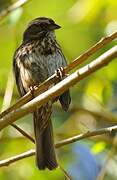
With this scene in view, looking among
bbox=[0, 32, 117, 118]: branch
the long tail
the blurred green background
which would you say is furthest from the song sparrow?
bbox=[0, 32, 117, 118]: branch

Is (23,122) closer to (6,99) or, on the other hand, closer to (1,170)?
(1,170)

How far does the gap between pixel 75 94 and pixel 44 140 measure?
4.39ft

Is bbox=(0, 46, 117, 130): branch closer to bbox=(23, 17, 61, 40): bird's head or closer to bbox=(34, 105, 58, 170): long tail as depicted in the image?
bbox=(34, 105, 58, 170): long tail

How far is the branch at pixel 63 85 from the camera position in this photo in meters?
2.31

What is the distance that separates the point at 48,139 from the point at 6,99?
0.42 metres

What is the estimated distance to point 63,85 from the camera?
246 cm

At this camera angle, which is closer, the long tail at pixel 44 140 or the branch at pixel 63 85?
the branch at pixel 63 85

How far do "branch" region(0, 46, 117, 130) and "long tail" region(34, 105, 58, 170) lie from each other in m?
1.04

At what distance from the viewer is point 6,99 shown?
369 centimetres

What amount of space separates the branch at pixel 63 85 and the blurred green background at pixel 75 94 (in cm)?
128

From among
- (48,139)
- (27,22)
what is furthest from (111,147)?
(27,22)

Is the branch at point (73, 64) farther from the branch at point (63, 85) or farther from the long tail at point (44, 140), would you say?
the long tail at point (44, 140)

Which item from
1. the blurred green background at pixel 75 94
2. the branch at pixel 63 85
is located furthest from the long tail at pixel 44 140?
the branch at pixel 63 85

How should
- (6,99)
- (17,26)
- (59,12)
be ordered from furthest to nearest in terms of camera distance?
(59,12) < (17,26) < (6,99)
